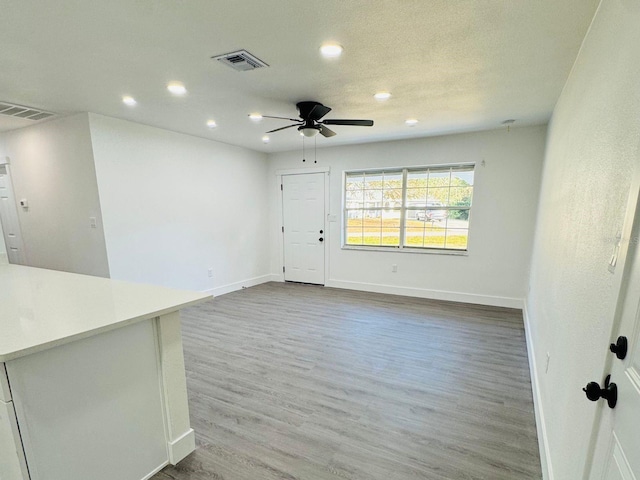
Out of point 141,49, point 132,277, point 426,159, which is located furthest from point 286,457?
point 426,159

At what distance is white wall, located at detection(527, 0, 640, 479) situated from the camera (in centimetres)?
98

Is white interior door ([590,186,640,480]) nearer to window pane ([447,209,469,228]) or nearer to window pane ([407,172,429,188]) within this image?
window pane ([447,209,469,228])

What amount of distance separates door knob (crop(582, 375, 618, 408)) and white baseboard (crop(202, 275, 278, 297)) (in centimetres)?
468

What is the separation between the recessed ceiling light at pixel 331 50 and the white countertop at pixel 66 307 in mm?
1759

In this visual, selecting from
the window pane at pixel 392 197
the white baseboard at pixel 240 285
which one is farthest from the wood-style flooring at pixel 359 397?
the window pane at pixel 392 197

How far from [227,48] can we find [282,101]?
1027 millimetres

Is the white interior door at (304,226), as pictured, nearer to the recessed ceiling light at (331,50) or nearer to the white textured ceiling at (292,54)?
the white textured ceiling at (292,54)

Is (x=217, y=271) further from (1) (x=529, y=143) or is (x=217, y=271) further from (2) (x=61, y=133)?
(1) (x=529, y=143)

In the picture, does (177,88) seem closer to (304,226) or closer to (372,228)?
(304,226)

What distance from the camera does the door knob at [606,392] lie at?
2.71 feet

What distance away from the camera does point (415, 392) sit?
236cm

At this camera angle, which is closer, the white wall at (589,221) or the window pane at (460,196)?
the white wall at (589,221)

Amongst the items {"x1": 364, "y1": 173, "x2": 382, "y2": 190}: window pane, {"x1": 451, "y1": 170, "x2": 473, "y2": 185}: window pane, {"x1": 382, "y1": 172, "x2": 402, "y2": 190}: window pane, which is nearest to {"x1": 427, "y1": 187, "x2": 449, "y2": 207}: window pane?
{"x1": 451, "y1": 170, "x2": 473, "y2": 185}: window pane

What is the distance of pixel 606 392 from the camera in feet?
2.80
